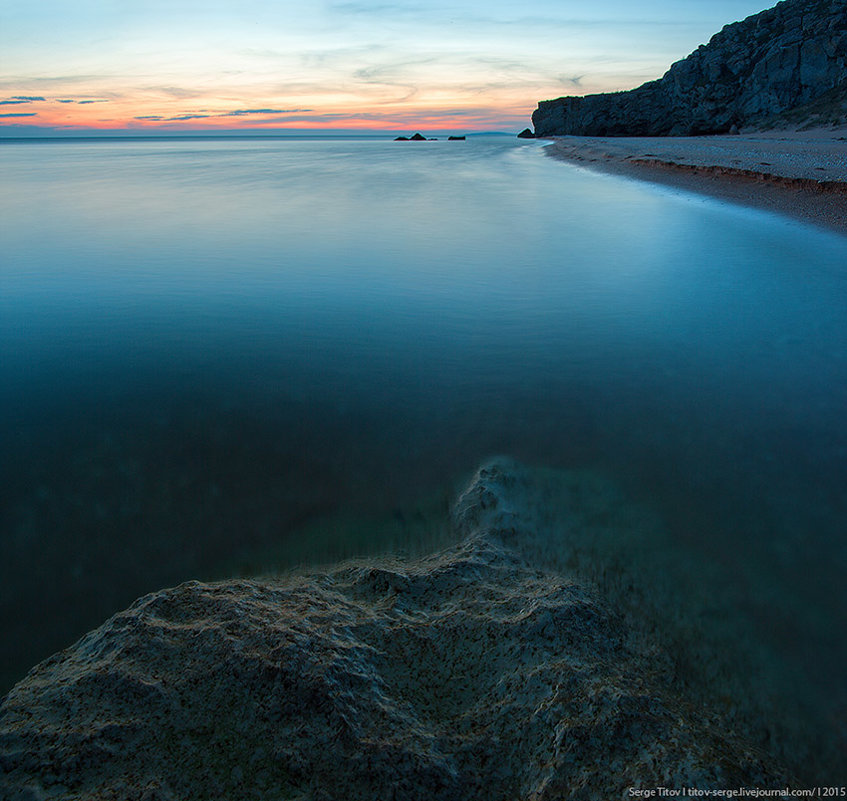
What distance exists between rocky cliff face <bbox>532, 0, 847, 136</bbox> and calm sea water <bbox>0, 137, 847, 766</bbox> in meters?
47.6

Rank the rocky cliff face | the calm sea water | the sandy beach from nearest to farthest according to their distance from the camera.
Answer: the calm sea water
the sandy beach
the rocky cliff face

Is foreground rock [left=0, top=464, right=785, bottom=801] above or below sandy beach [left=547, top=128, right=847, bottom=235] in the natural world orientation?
above

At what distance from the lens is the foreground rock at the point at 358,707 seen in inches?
57.8

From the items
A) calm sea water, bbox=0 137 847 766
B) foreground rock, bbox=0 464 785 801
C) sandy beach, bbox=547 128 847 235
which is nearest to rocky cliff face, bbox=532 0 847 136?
sandy beach, bbox=547 128 847 235

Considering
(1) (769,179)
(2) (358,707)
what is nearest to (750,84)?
(1) (769,179)

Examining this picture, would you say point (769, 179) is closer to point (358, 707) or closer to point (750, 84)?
point (358, 707)

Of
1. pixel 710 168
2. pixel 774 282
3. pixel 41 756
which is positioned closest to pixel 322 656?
pixel 41 756

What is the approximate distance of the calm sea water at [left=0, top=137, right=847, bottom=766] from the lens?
2615 millimetres

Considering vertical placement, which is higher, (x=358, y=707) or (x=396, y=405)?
(x=358, y=707)

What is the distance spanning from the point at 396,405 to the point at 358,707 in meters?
2.63

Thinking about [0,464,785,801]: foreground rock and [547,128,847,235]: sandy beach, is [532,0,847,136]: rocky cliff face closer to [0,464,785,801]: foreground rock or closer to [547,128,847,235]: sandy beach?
[547,128,847,235]: sandy beach

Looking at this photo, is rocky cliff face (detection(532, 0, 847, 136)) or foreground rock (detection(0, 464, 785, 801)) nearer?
foreground rock (detection(0, 464, 785, 801))

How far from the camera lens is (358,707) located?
1.62 metres

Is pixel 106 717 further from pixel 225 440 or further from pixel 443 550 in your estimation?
pixel 225 440
